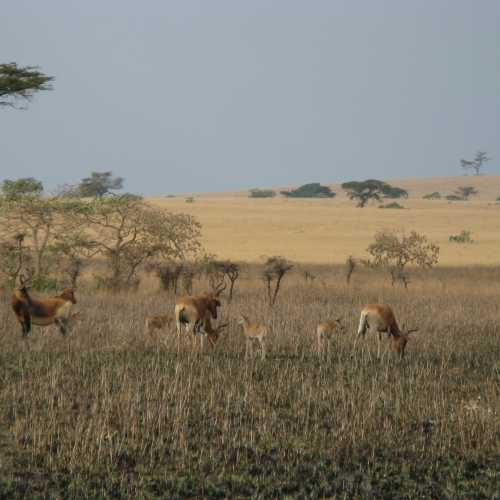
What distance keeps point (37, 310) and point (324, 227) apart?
50.3 metres

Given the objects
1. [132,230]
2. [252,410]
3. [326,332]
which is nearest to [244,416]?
[252,410]

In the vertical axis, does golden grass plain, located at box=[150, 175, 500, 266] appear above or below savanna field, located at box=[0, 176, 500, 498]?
below

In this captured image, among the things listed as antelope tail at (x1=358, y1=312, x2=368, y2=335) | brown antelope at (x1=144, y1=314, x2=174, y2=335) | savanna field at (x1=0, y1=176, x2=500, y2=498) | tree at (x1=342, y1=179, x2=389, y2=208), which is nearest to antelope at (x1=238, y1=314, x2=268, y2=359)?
savanna field at (x1=0, y1=176, x2=500, y2=498)

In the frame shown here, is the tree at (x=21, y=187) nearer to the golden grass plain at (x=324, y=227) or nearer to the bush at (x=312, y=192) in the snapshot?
the golden grass plain at (x=324, y=227)

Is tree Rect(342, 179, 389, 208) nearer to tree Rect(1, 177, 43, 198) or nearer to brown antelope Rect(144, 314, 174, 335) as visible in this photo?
tree Rect(1, 177, 43, 198)

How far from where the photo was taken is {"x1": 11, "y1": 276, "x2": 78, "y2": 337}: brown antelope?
1352 cm

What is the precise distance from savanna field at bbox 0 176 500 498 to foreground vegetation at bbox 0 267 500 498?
3 cm

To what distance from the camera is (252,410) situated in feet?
32.1

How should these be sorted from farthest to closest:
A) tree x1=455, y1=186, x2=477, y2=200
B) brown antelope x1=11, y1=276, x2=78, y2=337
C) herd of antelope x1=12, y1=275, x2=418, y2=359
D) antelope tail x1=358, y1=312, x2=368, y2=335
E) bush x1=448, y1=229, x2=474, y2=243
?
1. tree x1=455, y1=186, x2=477, y2=200
2. bush x1=448, y1=229, x2=474, y2=243
3. antelope tail x1=358, y1=312, x2=368, y2=335
4. herd of antelope x1=12, y1=275, x2=418, y2=359
5. brown antelope x1=11, y1=276, x2=78, y2=337

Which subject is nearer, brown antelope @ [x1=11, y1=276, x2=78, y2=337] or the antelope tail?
brown antelope @ [x1=11, y1=276, x2=78, y2=337]

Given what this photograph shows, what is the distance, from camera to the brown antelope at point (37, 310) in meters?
13.5

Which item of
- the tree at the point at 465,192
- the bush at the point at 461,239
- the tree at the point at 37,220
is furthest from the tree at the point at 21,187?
the tree at the point at 465,192

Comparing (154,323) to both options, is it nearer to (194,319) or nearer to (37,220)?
(194,319)

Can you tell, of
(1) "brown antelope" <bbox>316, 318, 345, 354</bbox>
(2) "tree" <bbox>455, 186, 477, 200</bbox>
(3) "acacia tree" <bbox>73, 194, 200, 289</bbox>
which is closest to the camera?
(1) "brown antelope" <bbox>316, 318, 345, 354</bbox>
